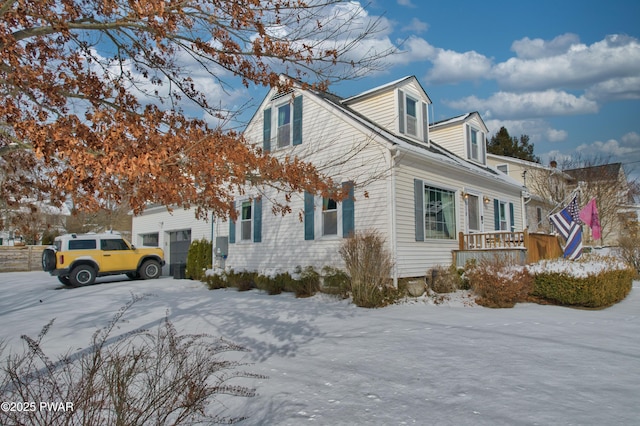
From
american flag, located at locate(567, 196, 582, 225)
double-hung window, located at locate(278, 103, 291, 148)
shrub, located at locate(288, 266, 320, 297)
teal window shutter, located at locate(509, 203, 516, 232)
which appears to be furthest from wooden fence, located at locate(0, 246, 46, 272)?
american flag, located at locate(567, 196, 582, 225)

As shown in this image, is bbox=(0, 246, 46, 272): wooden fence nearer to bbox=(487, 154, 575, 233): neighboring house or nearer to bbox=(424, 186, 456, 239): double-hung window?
bbox=(424, 186, 456, 239): double-hung window

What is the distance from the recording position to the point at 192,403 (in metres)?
2.50

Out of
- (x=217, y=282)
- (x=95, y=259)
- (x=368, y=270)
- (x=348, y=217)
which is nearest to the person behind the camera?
(x=368, y=270)

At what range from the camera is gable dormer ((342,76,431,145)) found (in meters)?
12.4

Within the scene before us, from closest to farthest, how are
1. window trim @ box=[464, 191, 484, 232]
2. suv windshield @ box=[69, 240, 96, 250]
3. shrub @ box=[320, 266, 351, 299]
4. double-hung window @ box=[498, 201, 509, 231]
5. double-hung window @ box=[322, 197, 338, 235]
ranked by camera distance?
shrub @ box=[320, 266, 351, 299]
double-hung window @ box=[322, 197, 338, 235]
window trim @ box=[464, 191, 484, 232]
suv windshield @ box=[69, 240, 96, 250]
double-hung window @ box=[498, 201, 509, 231]

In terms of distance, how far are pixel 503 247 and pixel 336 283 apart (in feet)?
16.3

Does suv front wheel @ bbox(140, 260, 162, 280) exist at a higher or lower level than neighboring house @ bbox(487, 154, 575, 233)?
lower

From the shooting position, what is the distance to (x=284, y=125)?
13.1m

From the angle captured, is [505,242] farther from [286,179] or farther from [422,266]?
[286,179]

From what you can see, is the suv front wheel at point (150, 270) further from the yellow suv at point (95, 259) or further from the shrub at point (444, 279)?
the shrub at point (444, 279)

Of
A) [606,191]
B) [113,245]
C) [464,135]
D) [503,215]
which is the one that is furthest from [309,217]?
[606,191]

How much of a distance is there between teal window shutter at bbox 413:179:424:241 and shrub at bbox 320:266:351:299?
2.45 meters

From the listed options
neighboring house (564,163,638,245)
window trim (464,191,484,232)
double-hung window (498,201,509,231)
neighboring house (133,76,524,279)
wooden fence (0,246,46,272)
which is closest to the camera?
neighboring house (133,76,524,279)

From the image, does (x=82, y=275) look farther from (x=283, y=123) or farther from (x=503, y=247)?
(x=503, y=247)
